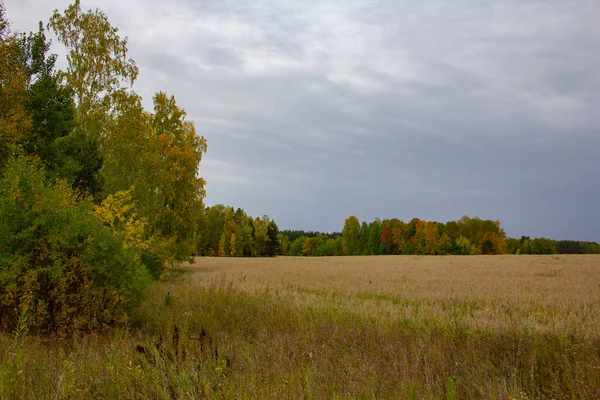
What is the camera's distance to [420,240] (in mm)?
102312

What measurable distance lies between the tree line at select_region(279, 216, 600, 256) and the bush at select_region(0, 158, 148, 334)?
97.6 meters

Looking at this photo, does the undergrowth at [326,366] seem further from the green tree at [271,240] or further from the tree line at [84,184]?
the green tree at [271,240]

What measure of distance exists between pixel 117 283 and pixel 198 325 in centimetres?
195

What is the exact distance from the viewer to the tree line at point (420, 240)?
10069 centimetres

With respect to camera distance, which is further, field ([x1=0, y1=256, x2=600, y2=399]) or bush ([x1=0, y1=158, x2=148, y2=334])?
bush ([x1=0, y1=158, x2=148, y2=334])

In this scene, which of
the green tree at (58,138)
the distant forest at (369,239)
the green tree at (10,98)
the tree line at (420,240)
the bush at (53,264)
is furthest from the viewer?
the tree line at (420,240)

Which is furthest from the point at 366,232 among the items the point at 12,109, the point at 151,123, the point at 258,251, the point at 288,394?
the point at 288,394

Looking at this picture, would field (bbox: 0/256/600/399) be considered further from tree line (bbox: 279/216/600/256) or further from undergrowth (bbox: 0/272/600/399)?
tree line (bbox: 279/216/600/256)

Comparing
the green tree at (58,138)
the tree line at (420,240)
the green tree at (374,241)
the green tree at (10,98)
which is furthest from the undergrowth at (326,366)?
the green tree at (374,241)

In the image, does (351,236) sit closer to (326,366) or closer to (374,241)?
(374,241)

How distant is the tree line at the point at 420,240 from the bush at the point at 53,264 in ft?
320

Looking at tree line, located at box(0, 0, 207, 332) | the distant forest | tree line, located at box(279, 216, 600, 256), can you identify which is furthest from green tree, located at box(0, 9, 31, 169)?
tree line, located at box(279, 216, 600, 256)

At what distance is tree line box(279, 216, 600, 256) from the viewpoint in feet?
330

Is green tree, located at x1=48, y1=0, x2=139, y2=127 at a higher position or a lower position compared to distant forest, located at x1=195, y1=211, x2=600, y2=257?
higher
